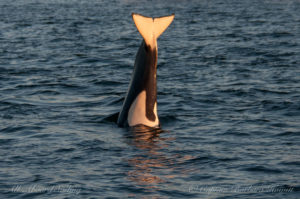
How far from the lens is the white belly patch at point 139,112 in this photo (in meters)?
13.8

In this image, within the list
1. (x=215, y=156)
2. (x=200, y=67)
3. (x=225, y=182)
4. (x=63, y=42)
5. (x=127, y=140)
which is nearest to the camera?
(x=225, y=182)

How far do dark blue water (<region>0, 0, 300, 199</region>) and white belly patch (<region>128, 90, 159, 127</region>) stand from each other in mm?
389

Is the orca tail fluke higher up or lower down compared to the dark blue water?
higher up

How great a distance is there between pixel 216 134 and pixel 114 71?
34.1 feet

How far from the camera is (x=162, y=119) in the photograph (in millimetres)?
15492

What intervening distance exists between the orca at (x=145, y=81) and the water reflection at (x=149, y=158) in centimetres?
30

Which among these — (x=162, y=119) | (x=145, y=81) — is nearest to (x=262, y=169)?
(x=145, y=81)

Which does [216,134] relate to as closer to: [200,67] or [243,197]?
[243,197]

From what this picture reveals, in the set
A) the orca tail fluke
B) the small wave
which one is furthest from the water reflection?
the orca tail fluke

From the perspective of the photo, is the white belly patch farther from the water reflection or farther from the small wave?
the small wave

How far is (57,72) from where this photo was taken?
23.5 meters

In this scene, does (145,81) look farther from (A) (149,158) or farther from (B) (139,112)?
(A) (149,158)

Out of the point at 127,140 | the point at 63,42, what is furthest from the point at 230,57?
the point at 127,140

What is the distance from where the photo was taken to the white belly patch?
45.3 feet
